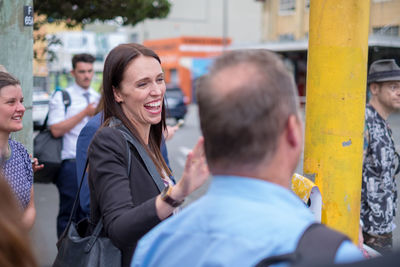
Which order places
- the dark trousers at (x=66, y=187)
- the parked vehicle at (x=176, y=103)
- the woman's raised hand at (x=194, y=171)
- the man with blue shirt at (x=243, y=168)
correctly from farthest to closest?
the parked vehicle at (x=176, y=103) → the dark trousers at (x=66, y=187) → the woman's raised hand at (x=194, y=171) → the man with blue shirt at (x=243, y=168)

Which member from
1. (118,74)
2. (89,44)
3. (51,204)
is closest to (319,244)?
(118,74)

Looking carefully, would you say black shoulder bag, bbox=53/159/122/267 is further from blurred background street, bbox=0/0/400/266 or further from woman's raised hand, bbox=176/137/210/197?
woman's raised hand, bbox=176/137/210/197

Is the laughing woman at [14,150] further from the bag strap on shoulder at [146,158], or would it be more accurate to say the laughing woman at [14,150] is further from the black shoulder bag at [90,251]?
the bag strap on shoulder at [146,158]

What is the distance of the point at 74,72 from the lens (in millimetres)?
5859

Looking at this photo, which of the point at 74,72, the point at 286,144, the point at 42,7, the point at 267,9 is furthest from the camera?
the point at 267,9

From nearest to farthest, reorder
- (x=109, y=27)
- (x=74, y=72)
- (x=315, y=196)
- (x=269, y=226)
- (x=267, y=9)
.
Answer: (x=269, y=226) < (x=315, y=196) < (x=74, y=72) < (x=109, y=27) < (x=267, y=9)

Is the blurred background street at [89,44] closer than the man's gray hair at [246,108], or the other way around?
the man's gray hair at [246,108]

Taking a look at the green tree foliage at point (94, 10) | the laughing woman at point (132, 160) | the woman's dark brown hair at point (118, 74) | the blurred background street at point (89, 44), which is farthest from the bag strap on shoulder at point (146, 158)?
the green tree foliage at point (94, 10)

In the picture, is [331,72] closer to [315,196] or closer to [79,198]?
[315,196]

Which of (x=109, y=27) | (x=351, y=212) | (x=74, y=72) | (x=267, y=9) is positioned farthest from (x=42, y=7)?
(x=267, y=9)

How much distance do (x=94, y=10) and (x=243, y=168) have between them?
6.53 metres

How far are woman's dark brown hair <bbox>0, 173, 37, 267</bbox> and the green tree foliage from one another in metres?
5.47

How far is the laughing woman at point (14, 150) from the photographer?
287cm

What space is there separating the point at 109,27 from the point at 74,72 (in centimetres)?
323
